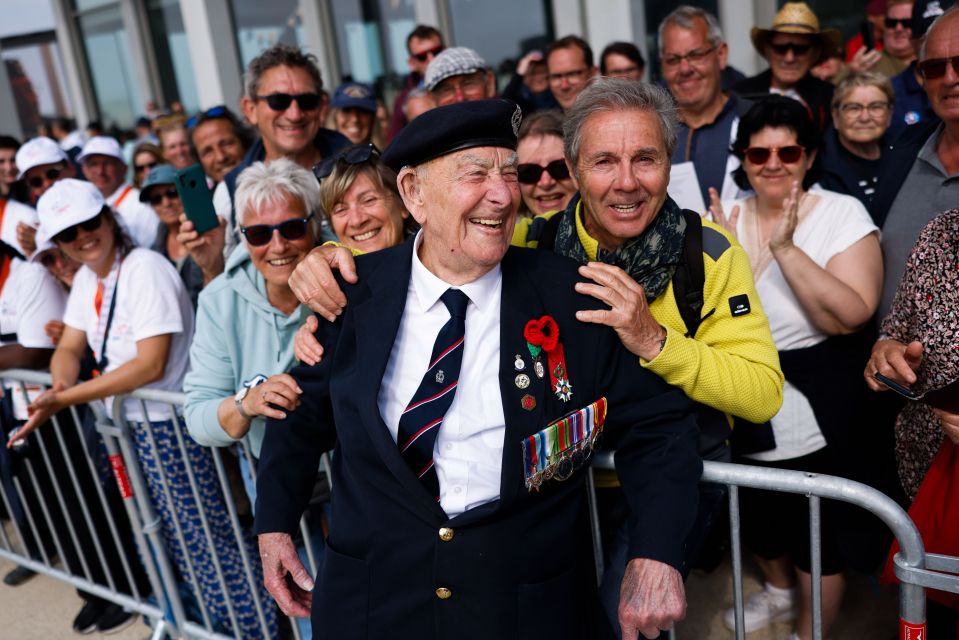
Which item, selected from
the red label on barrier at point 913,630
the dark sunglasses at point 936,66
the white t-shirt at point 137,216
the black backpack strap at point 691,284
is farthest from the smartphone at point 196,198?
the red label on barrier at point 913,630

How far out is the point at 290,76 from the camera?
3.62 m

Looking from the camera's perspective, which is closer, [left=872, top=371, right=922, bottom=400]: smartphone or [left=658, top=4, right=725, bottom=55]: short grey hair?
[left=872, top=371, right=922, bottom=400]: smartphone

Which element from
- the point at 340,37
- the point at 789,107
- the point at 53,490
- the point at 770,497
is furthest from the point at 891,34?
the point at 340,37

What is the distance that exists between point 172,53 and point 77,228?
457 inches

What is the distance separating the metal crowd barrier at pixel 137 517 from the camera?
308 centimetres

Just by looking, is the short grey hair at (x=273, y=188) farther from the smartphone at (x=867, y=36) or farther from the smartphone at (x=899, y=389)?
the smartphone at (x=867, y=36)

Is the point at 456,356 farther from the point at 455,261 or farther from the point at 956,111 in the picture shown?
the point at 956,111

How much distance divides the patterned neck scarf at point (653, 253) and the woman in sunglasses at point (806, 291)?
0.65 m

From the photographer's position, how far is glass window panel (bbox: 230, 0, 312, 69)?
11.4 meters

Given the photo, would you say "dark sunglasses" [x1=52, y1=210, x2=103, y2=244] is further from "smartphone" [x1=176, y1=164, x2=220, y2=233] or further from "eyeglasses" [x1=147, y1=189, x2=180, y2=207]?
"eyeglasses" [x1=147, y1=189, x2=180, y2=207]

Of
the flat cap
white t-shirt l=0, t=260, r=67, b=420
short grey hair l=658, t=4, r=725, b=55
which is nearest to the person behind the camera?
short grey hair l=658, t=4, r=725, b=55

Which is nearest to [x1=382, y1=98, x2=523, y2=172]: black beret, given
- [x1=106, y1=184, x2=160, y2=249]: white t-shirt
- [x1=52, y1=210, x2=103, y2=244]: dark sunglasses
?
[x1=52, y1=210, x2=103, y2=244]: dark sunglasses

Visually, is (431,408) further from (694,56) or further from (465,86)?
(465,86)

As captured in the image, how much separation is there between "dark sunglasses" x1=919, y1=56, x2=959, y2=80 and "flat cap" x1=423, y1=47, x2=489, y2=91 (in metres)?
2.31
